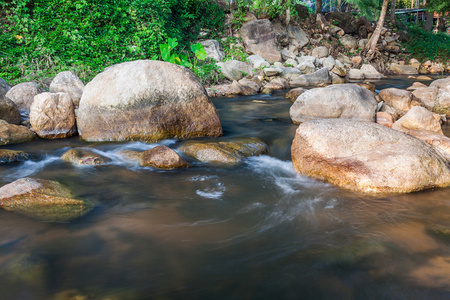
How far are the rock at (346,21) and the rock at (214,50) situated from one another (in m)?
9.59

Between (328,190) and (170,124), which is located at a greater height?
(170,124)

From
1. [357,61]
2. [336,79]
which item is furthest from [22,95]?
[357,61]

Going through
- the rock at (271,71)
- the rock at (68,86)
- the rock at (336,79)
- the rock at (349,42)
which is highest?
the rock at (349,42)

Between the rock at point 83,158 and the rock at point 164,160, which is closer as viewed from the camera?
the rock at point 164,160

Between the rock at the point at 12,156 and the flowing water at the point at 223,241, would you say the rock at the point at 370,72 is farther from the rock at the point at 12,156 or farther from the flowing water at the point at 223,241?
the rock at the point at 12,156

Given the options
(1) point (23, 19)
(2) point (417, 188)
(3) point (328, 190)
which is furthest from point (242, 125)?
(1) point (23, 19)

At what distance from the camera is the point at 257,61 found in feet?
51.3

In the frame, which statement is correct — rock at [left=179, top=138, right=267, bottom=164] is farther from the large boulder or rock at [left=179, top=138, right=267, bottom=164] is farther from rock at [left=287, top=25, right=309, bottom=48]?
rock at [left=287, top=25, right=309, bottom=48]

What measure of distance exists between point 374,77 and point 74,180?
54.3 ft

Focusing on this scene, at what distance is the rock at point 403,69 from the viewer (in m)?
19.2

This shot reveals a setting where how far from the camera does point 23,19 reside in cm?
1109

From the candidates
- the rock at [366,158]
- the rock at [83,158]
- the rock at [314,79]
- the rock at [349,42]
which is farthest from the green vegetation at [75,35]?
the rock at [349,42]

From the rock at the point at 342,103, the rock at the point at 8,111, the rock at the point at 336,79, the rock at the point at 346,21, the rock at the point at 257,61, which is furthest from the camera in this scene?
the rock at the point at 346,21

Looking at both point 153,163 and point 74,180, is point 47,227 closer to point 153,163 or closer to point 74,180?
point 74,180
